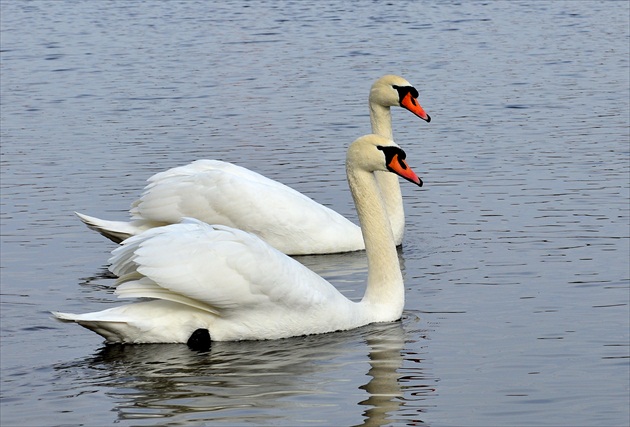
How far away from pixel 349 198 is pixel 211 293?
4727mm

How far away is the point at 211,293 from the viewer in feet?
28.7

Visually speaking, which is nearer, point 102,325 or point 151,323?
point 102,325

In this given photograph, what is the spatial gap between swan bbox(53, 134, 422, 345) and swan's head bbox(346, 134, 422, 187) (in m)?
0.95

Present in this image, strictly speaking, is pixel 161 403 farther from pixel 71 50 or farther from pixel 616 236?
pixel 71 50

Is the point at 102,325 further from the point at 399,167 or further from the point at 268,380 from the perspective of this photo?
the point at 399,167

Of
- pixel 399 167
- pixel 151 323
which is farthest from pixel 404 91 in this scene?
pixel 151 323

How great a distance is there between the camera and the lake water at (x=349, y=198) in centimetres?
795

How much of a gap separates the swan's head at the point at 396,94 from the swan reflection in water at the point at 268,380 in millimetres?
3492

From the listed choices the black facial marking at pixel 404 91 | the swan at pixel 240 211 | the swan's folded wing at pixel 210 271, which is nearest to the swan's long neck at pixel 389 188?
the swan at pixel 240 211

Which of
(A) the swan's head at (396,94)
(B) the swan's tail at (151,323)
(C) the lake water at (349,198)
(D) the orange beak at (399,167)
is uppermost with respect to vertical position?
(D) the orange beak at (399,167)

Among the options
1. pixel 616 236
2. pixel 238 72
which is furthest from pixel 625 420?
pixel 238 72

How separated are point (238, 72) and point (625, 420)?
46.9 ft

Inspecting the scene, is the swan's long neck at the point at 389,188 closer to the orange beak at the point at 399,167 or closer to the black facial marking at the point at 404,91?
the black facial marking at the point at 404,91

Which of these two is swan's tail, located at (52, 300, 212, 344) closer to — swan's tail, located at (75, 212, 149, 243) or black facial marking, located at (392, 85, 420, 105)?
swan's tail, located at (75, 212, 149, 243)
